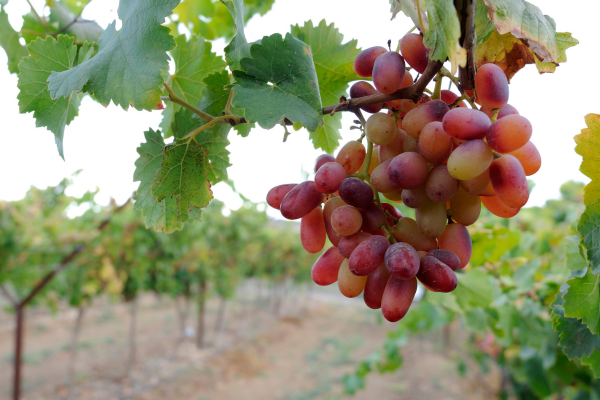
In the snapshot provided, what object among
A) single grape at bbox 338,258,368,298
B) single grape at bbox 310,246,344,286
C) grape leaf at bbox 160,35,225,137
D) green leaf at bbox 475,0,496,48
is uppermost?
grape leaf at bbox 160,35,225,137

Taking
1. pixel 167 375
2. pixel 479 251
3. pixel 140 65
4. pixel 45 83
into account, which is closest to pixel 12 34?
pixel 45 83

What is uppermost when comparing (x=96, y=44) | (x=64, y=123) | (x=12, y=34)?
(x=12, y=34)

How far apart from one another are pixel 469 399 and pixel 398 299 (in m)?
7.73

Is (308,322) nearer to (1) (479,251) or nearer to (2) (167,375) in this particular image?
(2) (167,375)

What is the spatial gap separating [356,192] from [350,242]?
0.08m

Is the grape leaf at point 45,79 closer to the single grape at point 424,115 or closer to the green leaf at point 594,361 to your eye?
the single grape at point 424,115

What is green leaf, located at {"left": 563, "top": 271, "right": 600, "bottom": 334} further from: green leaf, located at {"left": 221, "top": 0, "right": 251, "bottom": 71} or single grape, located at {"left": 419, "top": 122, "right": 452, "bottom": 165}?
green leaf, located at {"left": 221, "top": 0, "right": 251, "bottom": 71}

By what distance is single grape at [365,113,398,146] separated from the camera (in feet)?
2.01

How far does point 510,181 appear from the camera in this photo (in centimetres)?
51

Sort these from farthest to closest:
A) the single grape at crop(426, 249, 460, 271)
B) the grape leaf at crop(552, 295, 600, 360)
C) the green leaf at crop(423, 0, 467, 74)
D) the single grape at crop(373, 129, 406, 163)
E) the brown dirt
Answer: the brown dirt, the grape leaf at crop(552, 295, 600, 360), the single grape at crop(373, 129, 406, 163), the single grape at crop(426, 249, 460, 271), the green leaf at crop(423, 0, 467, 74)

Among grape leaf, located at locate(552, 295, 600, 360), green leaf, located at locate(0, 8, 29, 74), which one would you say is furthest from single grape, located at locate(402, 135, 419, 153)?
green leaf, located at locate(0, 8, 29, 74)

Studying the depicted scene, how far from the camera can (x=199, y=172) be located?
2.49 feet

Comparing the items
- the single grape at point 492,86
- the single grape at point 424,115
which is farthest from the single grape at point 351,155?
the single grape at point 492,86

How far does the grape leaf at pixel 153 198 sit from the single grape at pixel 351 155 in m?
0.32
